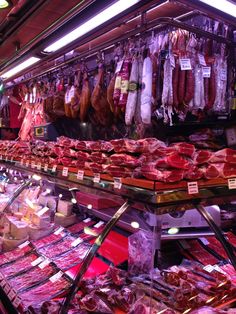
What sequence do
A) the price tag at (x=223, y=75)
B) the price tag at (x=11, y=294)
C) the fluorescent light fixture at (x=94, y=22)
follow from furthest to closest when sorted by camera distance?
the price tag at (x=223, y=75), the price tag at (x=11, y=294), the fluorescent light fixture at (x=94, y=22)

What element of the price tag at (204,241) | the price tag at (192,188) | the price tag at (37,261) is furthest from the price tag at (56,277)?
the price tag at (192,188)

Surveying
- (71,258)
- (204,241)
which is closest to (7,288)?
(71,258)

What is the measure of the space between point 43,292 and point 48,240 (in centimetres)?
88

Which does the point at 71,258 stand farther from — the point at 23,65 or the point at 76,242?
the point at 23,65

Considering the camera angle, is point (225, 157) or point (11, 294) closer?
point (225, 157)

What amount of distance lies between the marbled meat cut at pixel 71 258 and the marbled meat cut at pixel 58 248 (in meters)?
0.07

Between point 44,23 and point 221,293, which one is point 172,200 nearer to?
point 221,293

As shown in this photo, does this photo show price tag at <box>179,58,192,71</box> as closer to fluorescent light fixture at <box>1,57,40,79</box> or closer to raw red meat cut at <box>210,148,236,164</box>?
raw red meat cut at <box>210,148,236,164</box>

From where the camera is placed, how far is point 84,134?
4.80 m

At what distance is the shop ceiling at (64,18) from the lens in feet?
6.39

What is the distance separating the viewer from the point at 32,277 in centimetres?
270

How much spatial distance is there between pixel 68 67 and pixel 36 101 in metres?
1.02

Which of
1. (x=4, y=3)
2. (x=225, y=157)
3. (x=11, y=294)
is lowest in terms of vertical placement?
(x=11, y=294)

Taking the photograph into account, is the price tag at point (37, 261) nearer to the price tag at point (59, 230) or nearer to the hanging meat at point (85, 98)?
the price tag at point (59, 230)
